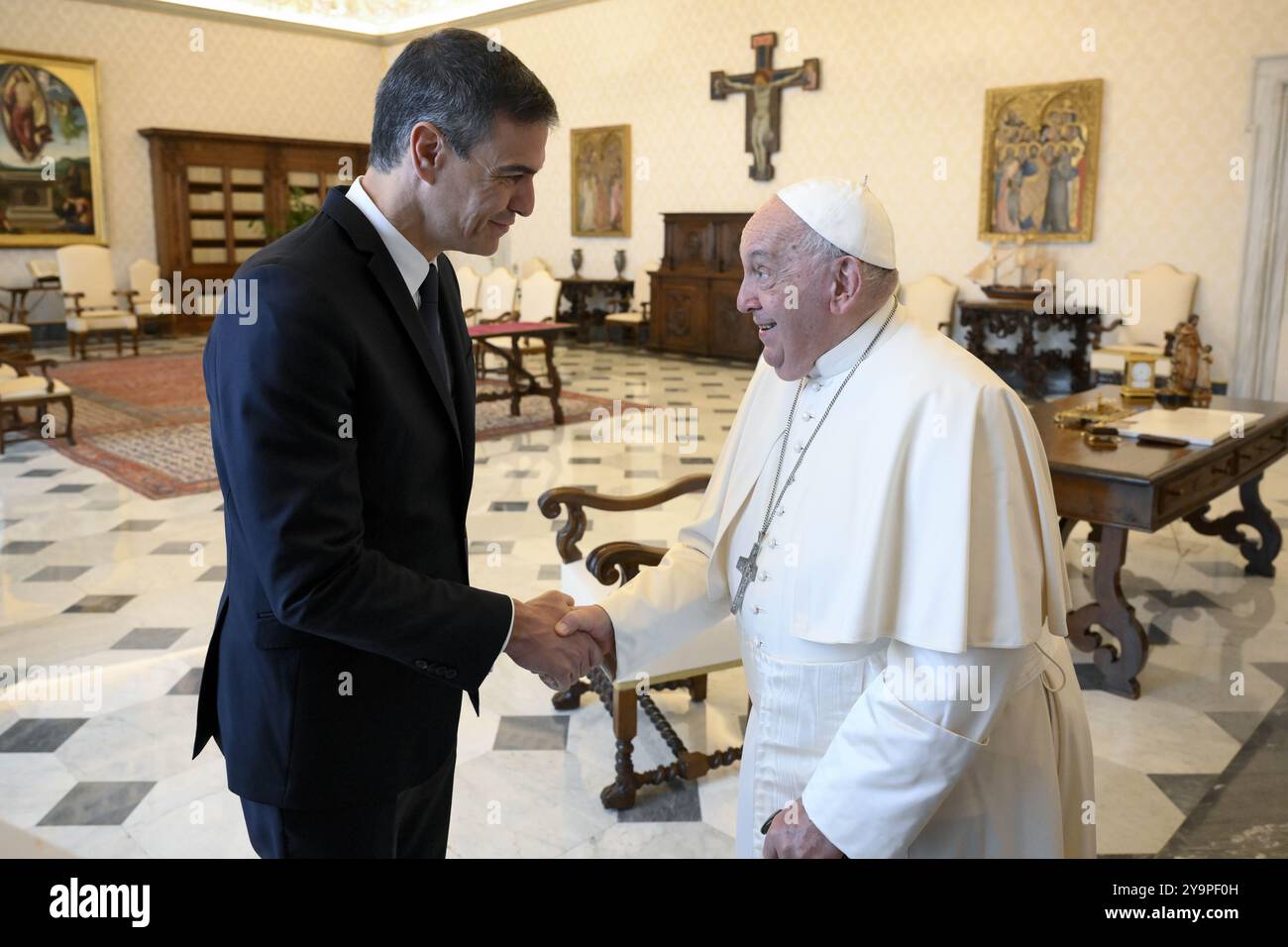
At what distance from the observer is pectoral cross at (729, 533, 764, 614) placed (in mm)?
1872

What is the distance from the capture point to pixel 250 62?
1645cm

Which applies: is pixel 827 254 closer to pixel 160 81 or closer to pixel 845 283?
pixel 845 283

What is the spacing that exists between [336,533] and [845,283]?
91cm

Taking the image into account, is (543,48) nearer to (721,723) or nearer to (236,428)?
(721,723)

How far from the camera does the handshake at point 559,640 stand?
176 cm

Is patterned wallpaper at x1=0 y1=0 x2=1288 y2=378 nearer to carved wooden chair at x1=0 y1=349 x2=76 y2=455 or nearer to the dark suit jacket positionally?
carved wooden chair at x1=0 y1=349 x2=76 y2=455

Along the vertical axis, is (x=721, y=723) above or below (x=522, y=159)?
below

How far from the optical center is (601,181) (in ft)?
49.7

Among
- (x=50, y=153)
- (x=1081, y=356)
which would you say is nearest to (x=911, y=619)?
(x=1081, y=356)

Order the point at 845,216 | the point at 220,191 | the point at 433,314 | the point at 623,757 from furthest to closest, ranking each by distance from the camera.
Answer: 1. the point at 220,191
2. the point at 623,757
3. the point at 433,314
4. the point at 845,216

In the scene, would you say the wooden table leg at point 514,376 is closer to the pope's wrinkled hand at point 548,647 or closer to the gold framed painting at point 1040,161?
the gold framed painting at point 1040,161

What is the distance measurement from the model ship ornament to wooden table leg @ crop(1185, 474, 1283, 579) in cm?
A: 552
